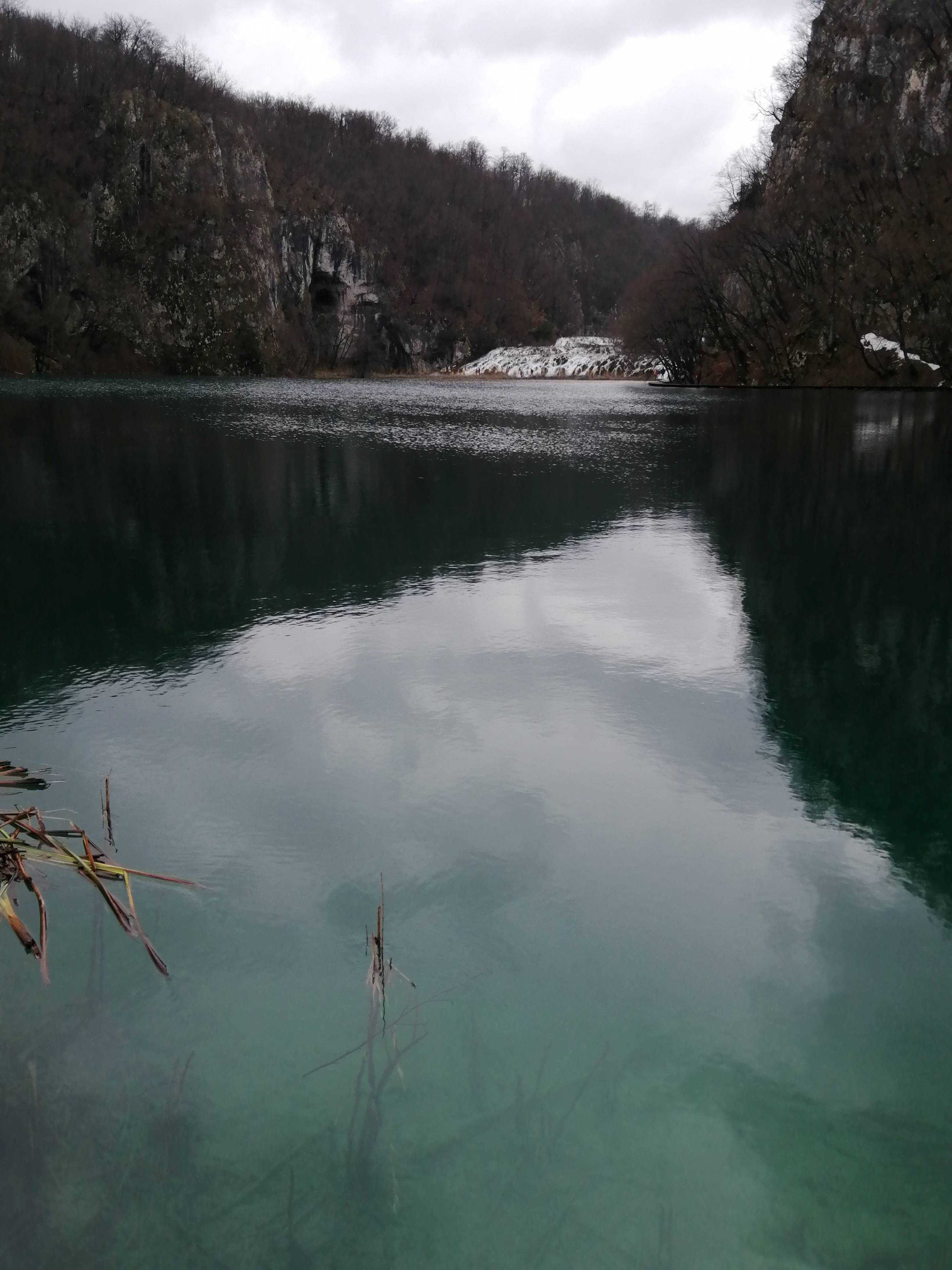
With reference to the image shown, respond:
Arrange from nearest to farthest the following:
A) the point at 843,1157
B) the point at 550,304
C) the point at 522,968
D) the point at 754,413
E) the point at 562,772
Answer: the point at 843,1157, the point at 522,968, the point at 562,772, the point at 754,413, the point at 550,304

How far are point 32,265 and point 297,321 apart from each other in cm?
3567

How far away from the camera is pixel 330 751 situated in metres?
6.55

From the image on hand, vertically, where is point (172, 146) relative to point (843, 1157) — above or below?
above

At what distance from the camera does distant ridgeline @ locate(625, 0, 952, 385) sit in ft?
171

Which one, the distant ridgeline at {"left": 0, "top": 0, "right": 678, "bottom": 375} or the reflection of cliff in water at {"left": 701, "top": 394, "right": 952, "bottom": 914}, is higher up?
the distant ridgeline at {"left": 0, "top": 0, "right": 678, "bottom": 375}

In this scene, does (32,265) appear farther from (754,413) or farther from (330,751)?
(330,751)

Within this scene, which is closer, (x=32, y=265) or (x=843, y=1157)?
(x=843, y=1157)

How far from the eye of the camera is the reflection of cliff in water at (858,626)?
239 inches

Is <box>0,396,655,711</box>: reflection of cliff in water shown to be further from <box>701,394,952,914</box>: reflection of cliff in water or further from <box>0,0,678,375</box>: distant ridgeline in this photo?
<box>0,0,678,375</box>: distant ridgeline

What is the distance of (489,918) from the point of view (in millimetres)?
4664

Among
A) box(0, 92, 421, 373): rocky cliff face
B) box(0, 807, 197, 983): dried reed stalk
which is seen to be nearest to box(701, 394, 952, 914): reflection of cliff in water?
box(0, 807, 197, 983): dried reed stalk

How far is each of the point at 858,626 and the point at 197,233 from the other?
110m

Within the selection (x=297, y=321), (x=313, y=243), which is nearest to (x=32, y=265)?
(x=297, y=321)

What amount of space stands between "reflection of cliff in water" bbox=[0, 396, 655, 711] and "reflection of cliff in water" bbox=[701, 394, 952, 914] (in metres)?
3.21
